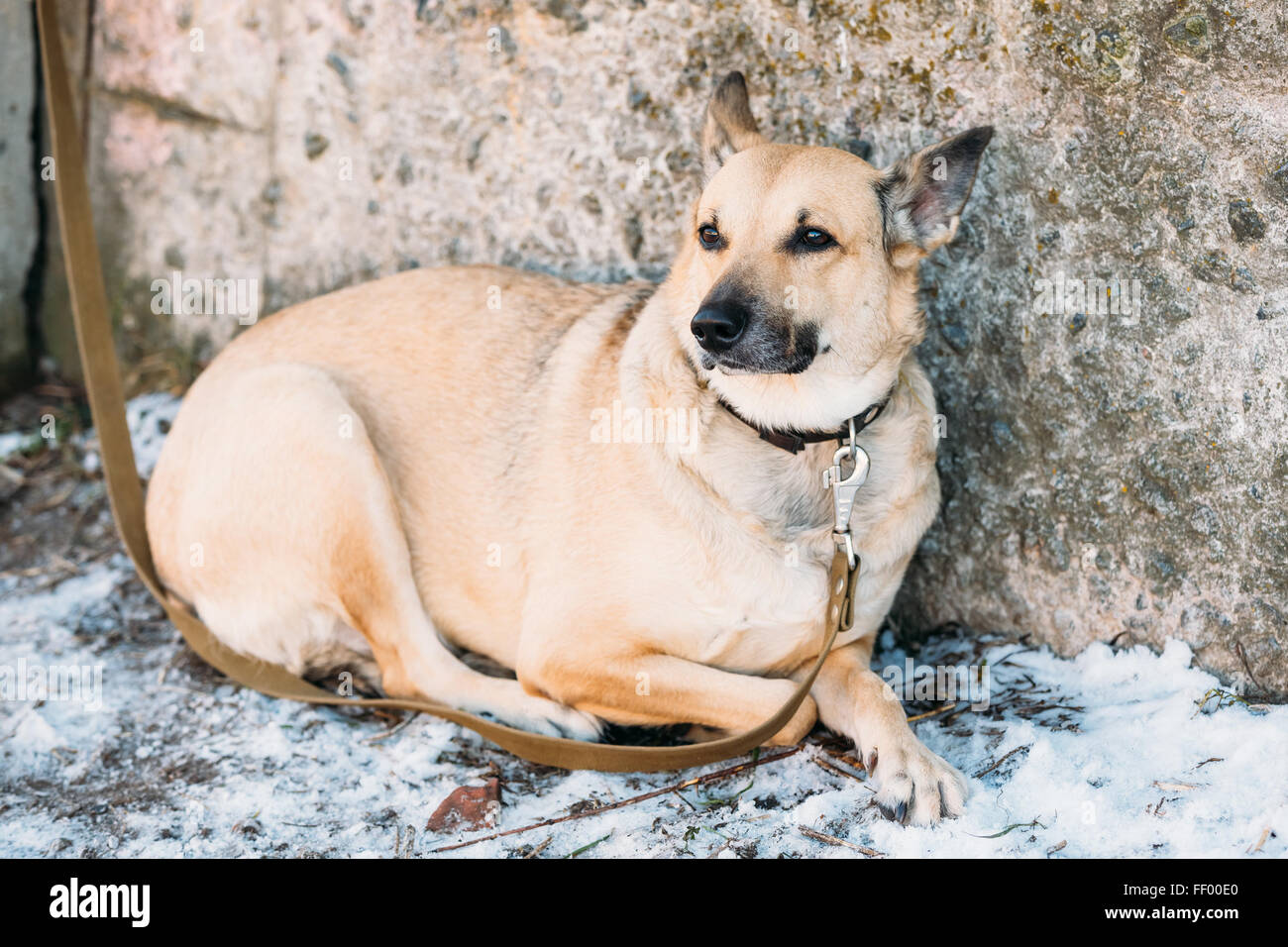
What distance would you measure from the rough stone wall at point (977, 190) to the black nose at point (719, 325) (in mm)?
1019

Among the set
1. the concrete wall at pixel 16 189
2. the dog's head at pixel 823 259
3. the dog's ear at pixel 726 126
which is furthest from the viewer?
the concrete wall at pixel 16 189

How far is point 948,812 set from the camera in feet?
7.98

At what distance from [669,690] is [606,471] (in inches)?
25.5

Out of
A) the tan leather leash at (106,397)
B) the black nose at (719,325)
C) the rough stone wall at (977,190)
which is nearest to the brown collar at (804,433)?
the black nose at (719,325)

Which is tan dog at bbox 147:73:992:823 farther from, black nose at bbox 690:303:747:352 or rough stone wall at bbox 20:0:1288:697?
rough stone wall at bbox 20:0:1288:697

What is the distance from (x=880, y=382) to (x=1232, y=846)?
1351 mm

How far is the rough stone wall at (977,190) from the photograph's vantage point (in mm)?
2678

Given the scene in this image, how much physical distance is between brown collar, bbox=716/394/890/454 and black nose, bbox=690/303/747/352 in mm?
322

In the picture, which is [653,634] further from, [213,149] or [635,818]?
[213,149]

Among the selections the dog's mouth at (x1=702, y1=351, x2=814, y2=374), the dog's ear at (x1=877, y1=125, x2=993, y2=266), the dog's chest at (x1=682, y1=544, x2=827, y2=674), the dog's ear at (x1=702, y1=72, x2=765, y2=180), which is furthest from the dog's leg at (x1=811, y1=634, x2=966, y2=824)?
the dog's ear at (x1=702, y1=72, x2=765, y2=180)

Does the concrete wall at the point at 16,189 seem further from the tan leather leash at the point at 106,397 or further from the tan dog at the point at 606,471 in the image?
the tan dog at the point at 606,471

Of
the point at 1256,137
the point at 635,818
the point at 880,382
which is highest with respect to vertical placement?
the point at 1256,137

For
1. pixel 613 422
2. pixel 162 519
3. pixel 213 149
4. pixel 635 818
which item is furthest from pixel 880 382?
pixel 213 149

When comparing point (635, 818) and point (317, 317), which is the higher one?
point (317, 317)
